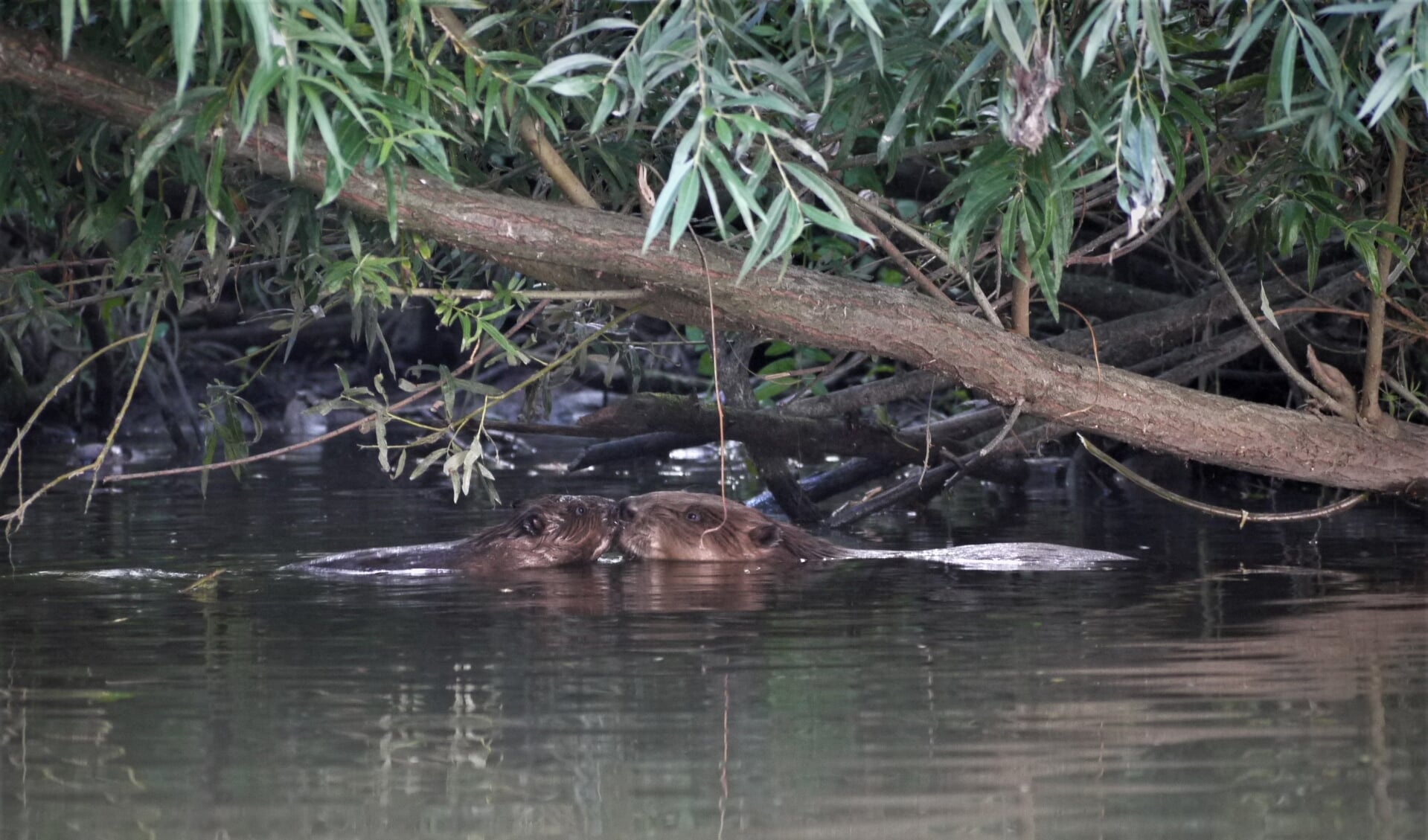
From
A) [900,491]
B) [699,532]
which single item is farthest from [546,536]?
[900,491]

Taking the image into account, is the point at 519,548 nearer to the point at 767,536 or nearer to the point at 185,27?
the point at 767,536

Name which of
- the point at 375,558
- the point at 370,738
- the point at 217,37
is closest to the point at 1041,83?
the point at 217,37

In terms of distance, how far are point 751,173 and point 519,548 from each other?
10.5 ft

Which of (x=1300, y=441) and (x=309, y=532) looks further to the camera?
(x=309, y=532)

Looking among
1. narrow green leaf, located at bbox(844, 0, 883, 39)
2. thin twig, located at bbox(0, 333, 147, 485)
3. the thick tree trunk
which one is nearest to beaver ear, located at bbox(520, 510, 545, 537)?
the thick tree trunk

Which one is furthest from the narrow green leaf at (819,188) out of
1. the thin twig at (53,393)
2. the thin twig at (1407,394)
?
the thin twig at (1407,394)

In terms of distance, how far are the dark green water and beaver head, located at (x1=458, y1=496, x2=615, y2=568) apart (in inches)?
14.2

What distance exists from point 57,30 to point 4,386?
889cm

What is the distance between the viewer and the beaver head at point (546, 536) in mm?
7145

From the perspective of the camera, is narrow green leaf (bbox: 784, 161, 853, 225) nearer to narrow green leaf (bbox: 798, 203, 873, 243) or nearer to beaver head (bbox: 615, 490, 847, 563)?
narrow green leaf (bbox: 798, 203, 873, 243)

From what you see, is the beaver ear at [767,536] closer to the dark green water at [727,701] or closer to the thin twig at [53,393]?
the dark green water at [727,701]

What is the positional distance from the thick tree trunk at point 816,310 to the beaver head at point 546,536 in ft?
5.44

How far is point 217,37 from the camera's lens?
3.94 metres

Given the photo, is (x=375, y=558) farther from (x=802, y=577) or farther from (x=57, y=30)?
(x=57, y=30)
